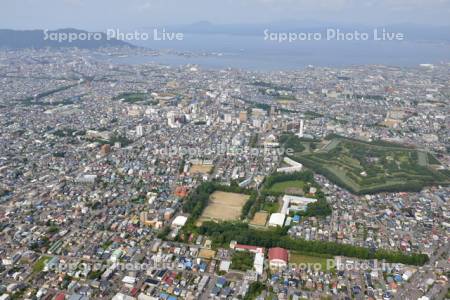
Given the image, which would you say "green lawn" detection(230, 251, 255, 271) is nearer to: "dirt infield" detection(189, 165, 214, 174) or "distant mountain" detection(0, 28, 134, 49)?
"dirt infield" detection(189, 165, 214, 174)

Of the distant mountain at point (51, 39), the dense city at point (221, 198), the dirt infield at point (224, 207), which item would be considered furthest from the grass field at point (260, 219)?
the distant mountain at point (51, 39)

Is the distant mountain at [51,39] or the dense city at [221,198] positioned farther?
the distant mountain at [51,39]

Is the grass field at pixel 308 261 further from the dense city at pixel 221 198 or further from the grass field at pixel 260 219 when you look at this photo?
the grass field at pixel 260 219

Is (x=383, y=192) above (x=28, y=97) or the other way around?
the other way around

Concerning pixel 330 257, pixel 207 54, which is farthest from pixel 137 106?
pixel 207 54

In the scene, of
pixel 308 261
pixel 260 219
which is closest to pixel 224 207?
pixel 260 219

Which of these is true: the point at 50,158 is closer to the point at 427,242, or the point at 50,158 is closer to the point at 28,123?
the point at 28,123

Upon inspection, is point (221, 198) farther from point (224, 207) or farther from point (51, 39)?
point (51, 39)
